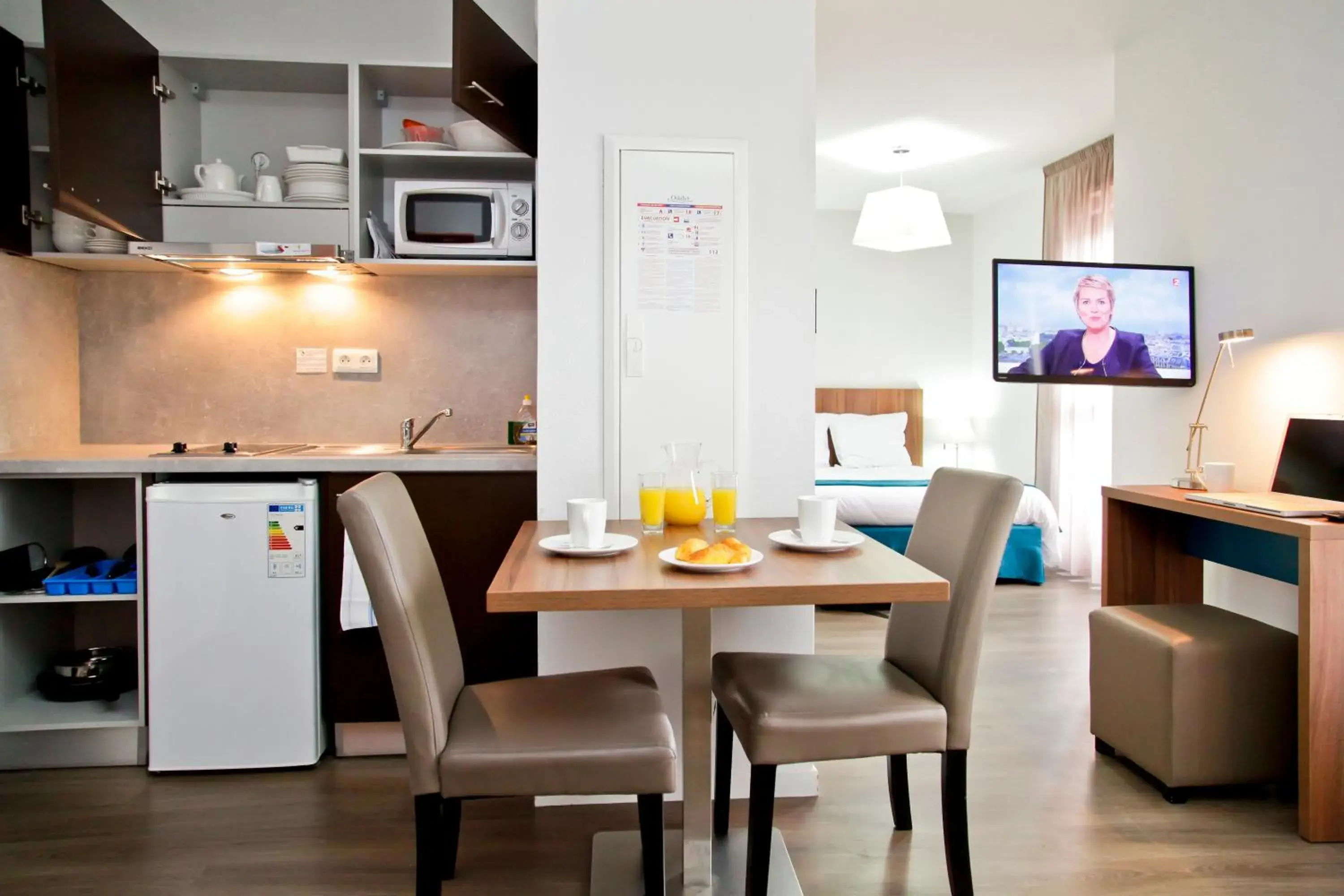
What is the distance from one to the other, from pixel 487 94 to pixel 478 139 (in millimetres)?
476

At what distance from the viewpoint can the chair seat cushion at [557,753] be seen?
1.57m

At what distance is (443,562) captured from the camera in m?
2.64

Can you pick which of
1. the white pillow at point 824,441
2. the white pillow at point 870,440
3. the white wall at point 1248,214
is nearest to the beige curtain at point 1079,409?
the white pillow at point 870,440

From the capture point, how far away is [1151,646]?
243 cm

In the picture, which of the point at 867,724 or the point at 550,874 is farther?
the point at 550,874

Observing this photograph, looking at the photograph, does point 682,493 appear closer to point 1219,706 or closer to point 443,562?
point 443,562

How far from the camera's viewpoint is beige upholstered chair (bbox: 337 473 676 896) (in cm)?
156

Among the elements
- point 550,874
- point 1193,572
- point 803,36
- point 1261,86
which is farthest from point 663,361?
point 1261,86

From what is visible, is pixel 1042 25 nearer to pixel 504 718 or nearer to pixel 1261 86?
pixel 1261 86

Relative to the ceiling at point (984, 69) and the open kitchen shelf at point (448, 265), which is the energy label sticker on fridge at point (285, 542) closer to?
the open kitchen shelf at point (448, 265)

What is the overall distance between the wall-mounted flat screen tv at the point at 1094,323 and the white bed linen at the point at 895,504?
1538 mm

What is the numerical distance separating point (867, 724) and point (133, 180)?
102 inches

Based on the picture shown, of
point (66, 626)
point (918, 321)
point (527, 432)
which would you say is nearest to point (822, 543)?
point (527, 432)

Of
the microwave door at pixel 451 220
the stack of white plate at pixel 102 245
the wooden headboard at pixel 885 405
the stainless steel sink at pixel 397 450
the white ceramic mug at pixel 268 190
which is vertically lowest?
the stainless steel sink at pixel 397 450
